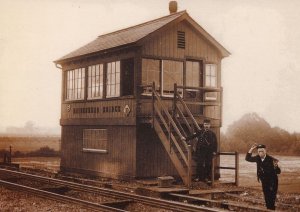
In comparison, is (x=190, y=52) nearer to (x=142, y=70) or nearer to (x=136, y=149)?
(x=142, y=70)

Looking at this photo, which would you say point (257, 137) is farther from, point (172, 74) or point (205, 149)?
point (205, 149)

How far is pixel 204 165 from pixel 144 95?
3.69 m

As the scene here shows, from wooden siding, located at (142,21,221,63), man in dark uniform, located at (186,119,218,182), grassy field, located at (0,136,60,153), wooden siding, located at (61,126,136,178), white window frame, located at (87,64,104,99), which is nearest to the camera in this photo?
man in dark uniform, located at (186,119,218,182)

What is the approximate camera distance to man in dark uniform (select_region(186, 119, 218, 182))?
14.0m

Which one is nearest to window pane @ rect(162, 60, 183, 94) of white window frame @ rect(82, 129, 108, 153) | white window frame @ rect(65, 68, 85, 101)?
white window frame @ rect(82, 129, 108, 153)

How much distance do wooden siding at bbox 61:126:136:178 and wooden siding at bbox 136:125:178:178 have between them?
8.6 inches

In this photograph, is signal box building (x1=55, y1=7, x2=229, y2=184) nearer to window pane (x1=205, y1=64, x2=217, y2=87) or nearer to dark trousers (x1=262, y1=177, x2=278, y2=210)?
window pane (x1=205, y1=64, x2=217, y2=87)

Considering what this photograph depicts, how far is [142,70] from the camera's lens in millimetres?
16562

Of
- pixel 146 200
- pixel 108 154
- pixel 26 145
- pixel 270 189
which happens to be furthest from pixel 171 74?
pixel 26 145

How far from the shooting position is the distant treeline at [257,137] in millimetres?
41938

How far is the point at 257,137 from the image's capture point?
43.6m

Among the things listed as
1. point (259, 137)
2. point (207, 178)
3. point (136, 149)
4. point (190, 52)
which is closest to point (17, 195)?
point (136, 149)

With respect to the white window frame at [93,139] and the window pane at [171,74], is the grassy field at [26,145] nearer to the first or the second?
the white window frame at [93,139]

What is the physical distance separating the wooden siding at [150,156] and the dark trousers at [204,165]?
2481 mm
